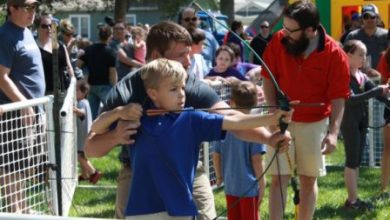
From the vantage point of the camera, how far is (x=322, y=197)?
29.5ft

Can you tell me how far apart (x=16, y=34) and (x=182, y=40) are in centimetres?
263

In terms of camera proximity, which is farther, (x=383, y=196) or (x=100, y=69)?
(x=100, y=69)

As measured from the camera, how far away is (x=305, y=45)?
6449 mm

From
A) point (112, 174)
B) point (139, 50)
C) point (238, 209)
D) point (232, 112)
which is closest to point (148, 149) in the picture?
point (232, 112)

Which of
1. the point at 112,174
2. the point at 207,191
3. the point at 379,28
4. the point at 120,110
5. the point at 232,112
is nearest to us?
the point at 120,110

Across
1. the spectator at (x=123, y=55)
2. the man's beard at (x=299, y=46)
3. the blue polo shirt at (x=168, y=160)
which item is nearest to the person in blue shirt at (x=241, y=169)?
the man's beard at (x=299, y=46)

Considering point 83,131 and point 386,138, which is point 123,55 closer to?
point 83,131

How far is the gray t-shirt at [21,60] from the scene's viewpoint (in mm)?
6938

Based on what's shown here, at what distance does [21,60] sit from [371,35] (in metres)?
6.29

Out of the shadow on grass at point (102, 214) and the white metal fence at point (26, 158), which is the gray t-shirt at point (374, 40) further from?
the white metal fence at point (26, 158)

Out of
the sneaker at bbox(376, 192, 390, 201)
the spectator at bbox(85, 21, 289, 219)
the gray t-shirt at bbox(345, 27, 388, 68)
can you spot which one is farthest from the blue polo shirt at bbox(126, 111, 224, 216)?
the gray t-shirt at bbox(345, 27, 388, 68)

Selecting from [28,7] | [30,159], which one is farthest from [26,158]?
[28,7]

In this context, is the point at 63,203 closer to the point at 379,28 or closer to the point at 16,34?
the point at 16,34

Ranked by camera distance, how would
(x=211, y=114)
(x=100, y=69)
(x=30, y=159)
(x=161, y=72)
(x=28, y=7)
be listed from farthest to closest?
(x=100, y=69), (x=28, y=7), (x=30, y=159), (x=211, y=114), (x=161, y=72)
